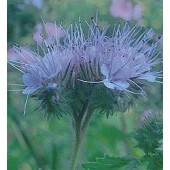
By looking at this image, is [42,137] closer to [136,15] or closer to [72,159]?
[72,159]

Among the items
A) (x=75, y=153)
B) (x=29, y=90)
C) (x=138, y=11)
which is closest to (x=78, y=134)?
(x=75, y=153)

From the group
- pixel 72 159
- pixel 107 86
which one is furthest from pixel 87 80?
pixel 72 159

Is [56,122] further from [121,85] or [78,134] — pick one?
[121,85]

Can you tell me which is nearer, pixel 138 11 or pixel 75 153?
pixel 75 153

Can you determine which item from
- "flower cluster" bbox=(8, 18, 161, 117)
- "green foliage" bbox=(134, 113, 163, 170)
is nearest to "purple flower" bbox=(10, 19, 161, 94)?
"flower cluster" bbox=(8, 18, 161, 117)

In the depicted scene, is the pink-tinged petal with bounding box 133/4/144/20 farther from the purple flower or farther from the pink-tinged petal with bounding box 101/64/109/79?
the pink-tinged petal with bounding box 101/64/109/79
